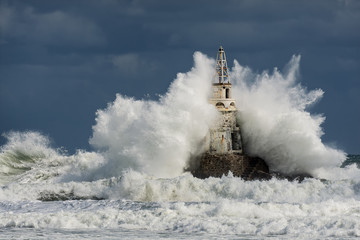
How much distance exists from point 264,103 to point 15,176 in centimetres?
1215

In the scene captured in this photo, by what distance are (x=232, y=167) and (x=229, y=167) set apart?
0.12m

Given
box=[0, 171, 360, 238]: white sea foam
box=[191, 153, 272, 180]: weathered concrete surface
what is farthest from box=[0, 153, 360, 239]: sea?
box=[191, 153, 272, 180]: weathered concrete surface

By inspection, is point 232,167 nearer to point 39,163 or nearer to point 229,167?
point 229,167

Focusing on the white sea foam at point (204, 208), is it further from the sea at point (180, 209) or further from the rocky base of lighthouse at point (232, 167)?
the rocky base of lighthouse at point (232, 167)

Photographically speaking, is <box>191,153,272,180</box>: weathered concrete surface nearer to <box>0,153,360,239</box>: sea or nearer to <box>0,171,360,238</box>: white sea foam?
<box>0,153,360,239</box>: sea

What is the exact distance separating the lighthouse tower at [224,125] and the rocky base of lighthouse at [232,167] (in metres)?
0.36

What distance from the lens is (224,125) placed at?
31453 mm

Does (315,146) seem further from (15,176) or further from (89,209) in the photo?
(15,176)

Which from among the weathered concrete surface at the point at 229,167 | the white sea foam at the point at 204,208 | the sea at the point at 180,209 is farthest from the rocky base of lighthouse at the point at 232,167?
the white sea foam at the point at 204,208

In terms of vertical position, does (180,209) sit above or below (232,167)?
below

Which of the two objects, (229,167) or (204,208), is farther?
(229,167)

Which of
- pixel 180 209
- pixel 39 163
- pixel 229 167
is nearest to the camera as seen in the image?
pixel 180 209

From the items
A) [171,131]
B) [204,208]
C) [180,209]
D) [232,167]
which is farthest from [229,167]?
[180,209]

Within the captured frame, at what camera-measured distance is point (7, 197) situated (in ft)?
93.4
